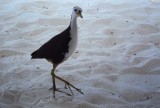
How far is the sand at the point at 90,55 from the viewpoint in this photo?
3869 mm

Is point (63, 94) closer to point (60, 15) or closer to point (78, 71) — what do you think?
point (78, 71)

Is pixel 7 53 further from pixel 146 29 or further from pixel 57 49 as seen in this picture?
pixel 146 29

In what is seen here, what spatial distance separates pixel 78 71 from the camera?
4457mm

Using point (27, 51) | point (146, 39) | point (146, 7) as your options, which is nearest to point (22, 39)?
point (27, 51)

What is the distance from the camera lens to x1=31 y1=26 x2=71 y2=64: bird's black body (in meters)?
3.73

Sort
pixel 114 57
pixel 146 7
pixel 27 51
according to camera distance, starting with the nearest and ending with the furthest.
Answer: pixel 114 57
pixel 27 51
pixel 146 7

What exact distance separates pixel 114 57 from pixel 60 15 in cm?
196

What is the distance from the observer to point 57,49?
376 cm

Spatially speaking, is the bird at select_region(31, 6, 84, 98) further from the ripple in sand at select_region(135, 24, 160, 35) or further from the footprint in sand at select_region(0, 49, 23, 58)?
the ripple in sand at select_region(135, 24, 160, 35)

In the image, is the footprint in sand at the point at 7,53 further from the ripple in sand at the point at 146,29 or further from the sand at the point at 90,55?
the ripple in sand at the point at 146,29

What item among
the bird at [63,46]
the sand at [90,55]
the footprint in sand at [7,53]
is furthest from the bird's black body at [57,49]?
the footprint in sand at [7,53]

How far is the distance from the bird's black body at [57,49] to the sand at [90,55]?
0.45m

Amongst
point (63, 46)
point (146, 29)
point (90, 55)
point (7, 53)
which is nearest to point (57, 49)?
point (63, 46)

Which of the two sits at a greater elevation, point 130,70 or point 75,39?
point 75,39
